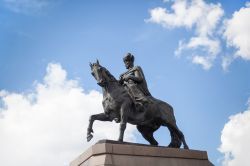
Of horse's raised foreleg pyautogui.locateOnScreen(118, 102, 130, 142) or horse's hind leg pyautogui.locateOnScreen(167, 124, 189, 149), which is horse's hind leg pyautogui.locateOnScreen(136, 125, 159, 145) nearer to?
horse's hind leg pyautogui.locateOnScreen(167, 124, 189, 149)

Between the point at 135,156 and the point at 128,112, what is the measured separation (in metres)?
1.74

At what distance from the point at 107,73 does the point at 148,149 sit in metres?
2.82

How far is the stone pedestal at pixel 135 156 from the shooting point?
1296cm

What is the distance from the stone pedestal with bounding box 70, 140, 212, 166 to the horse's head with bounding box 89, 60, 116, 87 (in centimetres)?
207

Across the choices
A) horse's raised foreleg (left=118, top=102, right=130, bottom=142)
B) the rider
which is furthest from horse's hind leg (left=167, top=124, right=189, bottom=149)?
horse's raised foreleg (left=118, top=102, right=130, bottom=142)

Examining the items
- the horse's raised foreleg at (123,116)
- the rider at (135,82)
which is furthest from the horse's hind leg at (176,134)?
the horse's raised foreleg at (123,116)

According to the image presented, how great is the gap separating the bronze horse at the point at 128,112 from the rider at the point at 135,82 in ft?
0.72

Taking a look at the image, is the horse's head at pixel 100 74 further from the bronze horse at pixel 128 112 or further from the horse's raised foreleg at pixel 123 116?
the horse's raised foreleg at pixel 123 116

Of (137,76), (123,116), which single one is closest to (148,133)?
(123,116)

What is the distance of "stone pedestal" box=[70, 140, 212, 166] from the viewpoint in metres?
13.0

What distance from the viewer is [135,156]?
1345 centimetres

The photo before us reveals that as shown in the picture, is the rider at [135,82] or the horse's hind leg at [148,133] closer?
the rider at [135,82]

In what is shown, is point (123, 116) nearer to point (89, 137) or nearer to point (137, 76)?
point (89, 137)

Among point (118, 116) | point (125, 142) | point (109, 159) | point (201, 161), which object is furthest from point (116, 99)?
point (201, 161)
